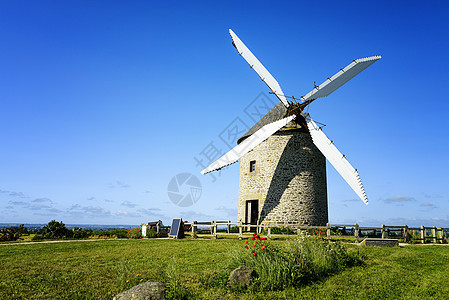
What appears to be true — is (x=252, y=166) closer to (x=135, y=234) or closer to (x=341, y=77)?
(x=341, y=77)

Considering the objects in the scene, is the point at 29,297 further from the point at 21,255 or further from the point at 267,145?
the point at 267,145

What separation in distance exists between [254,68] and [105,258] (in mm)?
16607

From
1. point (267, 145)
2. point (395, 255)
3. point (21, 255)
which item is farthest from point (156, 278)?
point (267, 145)


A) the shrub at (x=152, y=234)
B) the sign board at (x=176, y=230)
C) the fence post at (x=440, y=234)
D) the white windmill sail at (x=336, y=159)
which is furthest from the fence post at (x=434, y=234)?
the shrub at (x=152, y=234)

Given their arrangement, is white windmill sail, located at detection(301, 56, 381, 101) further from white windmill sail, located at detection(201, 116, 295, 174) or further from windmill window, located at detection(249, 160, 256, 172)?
windmill window, located at detection(249, 160, 256, 172)

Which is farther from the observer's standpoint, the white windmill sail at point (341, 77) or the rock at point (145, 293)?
the white windmill sail at point (341, 77)

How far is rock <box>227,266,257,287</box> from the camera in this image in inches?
279

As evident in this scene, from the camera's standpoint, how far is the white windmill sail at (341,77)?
20.6 m

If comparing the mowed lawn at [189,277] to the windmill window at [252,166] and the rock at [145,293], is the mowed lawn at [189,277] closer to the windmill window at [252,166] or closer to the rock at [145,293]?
the rock at [145,293]

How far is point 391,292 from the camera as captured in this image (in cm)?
696

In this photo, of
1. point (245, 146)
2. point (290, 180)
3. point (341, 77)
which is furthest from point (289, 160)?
point (341, 77)

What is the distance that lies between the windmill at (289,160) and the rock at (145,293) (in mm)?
13691

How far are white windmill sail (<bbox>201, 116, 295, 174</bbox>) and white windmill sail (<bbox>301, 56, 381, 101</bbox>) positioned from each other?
2.51m

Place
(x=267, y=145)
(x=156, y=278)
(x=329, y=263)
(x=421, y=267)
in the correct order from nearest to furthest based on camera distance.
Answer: (x=156, y=278), (x=329, y=263), (x=421, y=267), (x=267, y=145)
